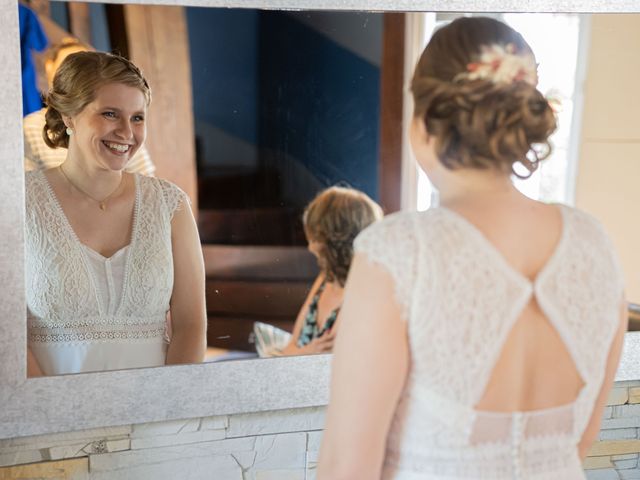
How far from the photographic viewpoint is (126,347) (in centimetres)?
174

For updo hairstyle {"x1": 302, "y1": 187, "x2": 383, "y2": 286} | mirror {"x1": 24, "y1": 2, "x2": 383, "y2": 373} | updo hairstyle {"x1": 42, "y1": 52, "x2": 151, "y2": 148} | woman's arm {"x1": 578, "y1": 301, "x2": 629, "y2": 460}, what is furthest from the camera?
updo hairstyle {"x1": 302, "y1": 187, "x2": 383, "y2": 286}

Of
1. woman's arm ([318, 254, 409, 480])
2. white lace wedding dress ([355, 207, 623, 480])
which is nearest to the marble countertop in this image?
white lace wedding dress ([355, 207, 623, 480])

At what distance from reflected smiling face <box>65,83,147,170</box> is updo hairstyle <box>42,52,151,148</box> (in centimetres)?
1

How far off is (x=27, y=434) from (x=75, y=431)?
10 centimetres

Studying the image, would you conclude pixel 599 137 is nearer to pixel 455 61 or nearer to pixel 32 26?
pixel 455 61

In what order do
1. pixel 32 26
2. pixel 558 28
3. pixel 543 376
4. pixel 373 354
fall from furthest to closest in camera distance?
pixel 558 28 < pixel 32 26 < pixel 543 376 < pixel 373 354

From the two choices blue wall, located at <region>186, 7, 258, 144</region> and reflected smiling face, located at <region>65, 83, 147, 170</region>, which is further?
blue wall, located at <region>186, 7, 258, 144</region>

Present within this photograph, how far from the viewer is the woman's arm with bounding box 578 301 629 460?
1135 millimetres

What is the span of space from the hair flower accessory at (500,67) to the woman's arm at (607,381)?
14.1 inches

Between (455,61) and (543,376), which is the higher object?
(455,61)

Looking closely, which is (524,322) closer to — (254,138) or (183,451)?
(254,138)

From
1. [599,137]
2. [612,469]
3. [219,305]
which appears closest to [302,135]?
[219,305]

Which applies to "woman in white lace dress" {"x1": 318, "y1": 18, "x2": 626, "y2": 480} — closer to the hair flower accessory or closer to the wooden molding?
the hair flower accessory

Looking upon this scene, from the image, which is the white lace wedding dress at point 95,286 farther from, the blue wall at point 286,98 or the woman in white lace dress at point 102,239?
the blue wall at point 286,98
